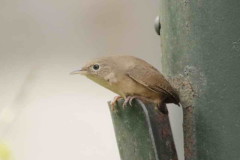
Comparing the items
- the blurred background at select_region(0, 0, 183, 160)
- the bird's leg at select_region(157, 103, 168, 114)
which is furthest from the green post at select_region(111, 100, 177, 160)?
the blurred background at select_region(0, 0, 183, 160)

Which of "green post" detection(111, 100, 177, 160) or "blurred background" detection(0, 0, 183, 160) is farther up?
"green post" detection(111, 100, 177, 160)

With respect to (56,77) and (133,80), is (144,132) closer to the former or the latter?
(133,80)

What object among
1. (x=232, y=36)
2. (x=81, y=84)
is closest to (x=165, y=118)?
(x=232, y=36)

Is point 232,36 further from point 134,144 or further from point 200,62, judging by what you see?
point 134,144

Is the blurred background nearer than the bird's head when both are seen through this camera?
No

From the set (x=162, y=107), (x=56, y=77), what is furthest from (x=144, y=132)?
(x=56, y=77)

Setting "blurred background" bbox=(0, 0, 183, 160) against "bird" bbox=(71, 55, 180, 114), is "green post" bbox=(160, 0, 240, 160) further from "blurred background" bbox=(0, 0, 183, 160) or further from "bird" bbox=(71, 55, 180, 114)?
"blurred background" bbox=(0, 0, 183, 160)
